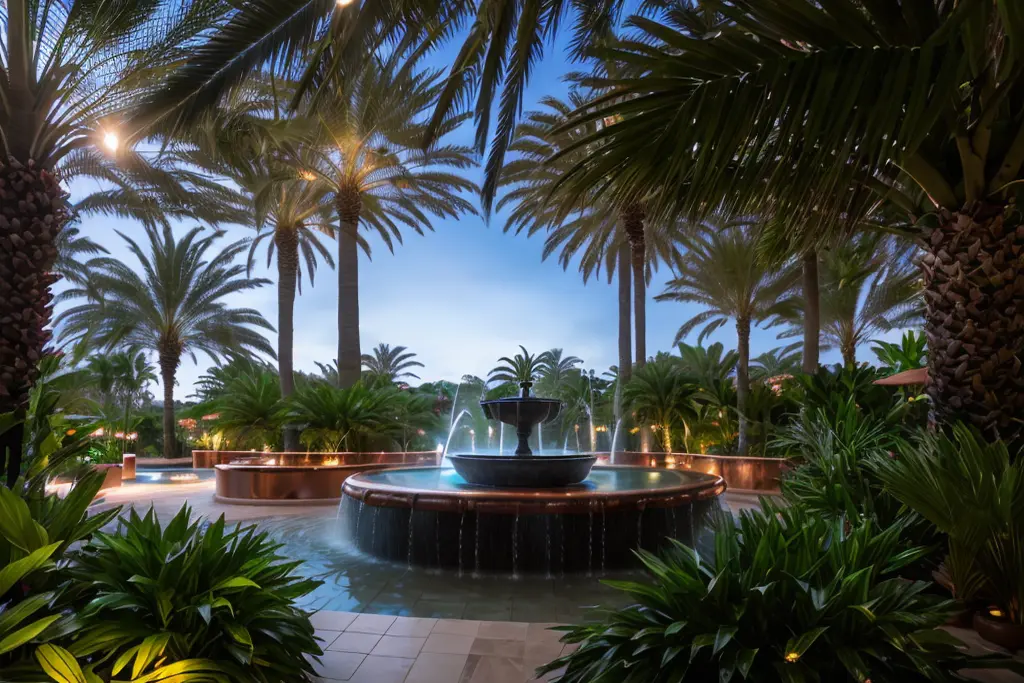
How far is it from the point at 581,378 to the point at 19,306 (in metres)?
19.0

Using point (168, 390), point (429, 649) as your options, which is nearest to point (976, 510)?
point (429, 649)

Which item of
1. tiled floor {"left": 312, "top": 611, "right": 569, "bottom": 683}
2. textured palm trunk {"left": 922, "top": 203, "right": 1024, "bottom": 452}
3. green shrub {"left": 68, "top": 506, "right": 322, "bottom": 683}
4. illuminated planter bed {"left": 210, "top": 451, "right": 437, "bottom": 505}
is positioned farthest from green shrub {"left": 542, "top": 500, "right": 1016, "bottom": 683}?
illuminated planter bed {"left": 210, "top": 451, "right": 437, "bottom": 505}

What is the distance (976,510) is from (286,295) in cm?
1937

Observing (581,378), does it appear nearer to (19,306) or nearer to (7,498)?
(19,306)

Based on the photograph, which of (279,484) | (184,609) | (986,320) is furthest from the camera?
(279,484)

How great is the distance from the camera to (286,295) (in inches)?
787

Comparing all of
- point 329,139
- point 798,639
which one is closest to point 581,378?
point 329,139

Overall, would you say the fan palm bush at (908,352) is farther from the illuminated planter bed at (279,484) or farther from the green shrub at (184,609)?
the green shrub at (184,609)

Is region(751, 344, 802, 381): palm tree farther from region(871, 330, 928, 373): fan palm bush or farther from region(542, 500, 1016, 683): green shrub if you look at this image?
region(542, 500, 1016, 683): green shrub

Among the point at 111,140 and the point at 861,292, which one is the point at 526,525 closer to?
the point at 111,140

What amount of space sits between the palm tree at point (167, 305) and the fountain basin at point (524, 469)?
2042 cm

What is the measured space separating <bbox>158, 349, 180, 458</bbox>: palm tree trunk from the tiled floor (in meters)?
24.2

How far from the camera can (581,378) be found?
23.0m

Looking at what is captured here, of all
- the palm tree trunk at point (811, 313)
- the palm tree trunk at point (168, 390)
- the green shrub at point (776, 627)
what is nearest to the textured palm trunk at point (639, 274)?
the palm tree trunk at point (811, 313)
